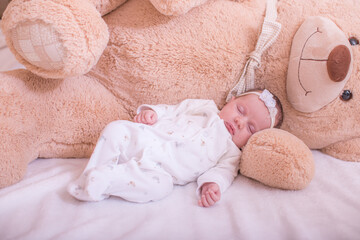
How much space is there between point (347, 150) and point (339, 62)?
331mm

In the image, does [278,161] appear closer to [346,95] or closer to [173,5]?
[346,95]

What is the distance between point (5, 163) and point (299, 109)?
869mm

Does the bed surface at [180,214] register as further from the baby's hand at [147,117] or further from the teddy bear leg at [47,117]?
the baby's hand at [147,117]

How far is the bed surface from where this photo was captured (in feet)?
2.14

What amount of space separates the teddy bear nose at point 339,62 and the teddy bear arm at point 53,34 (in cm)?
64

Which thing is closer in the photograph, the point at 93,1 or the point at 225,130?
the point at 93,1

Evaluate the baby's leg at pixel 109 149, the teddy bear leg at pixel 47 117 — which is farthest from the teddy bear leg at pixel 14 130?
the baby's leg at pixel 109 149

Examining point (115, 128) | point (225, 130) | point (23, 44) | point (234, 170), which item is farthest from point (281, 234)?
point (23, 44)

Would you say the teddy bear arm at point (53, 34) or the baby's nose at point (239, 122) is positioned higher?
the teddy bear arm at point (53, 34)

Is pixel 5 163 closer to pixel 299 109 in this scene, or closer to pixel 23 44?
pixel 23 44

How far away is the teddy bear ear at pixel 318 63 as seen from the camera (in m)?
0.79

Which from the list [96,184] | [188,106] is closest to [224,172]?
[188,106]

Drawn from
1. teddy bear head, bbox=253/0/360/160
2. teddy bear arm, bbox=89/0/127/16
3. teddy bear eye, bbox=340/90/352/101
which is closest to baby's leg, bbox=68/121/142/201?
teddy bear arm, bbox=89/0/127/16

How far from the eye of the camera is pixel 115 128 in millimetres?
811
